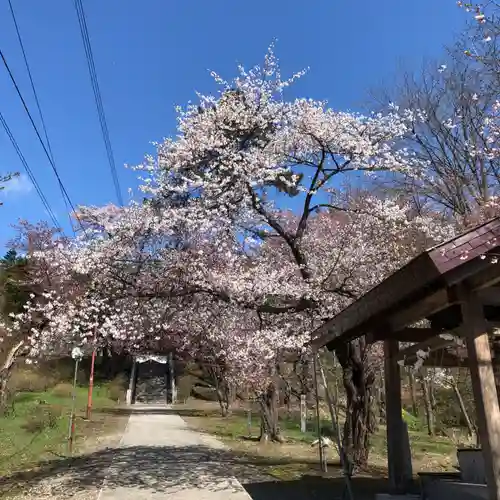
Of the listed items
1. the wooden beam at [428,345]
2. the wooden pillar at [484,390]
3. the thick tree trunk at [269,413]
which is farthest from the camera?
the thick tree trunk at [269,413]

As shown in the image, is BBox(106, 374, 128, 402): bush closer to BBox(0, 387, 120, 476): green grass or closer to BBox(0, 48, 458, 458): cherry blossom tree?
BBox(0, 387, 120, 476): green grass

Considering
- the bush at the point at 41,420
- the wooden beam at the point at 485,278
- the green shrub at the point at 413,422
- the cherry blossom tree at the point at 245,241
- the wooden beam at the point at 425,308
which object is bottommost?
the green shrub at the point at 413,422

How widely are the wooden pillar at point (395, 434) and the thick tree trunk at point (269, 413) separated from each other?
9113mm

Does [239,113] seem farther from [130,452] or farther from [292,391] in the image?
[292,391]

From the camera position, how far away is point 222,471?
33.8ft

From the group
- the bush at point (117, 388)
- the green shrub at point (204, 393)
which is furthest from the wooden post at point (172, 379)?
the bush at point (117, 388)

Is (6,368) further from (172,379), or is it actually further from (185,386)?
(172,379)

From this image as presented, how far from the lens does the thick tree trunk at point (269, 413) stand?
50.5 feet

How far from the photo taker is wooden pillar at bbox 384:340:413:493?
6.19 m

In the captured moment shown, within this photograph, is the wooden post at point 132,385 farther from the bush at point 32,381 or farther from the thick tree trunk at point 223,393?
the thick tree trunk at point 223,393

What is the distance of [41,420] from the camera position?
17016 millimetres

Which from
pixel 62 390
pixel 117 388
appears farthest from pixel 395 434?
pixel 117 388

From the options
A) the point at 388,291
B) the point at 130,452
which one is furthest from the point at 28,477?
the point at 388,291

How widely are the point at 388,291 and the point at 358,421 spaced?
7.18m
